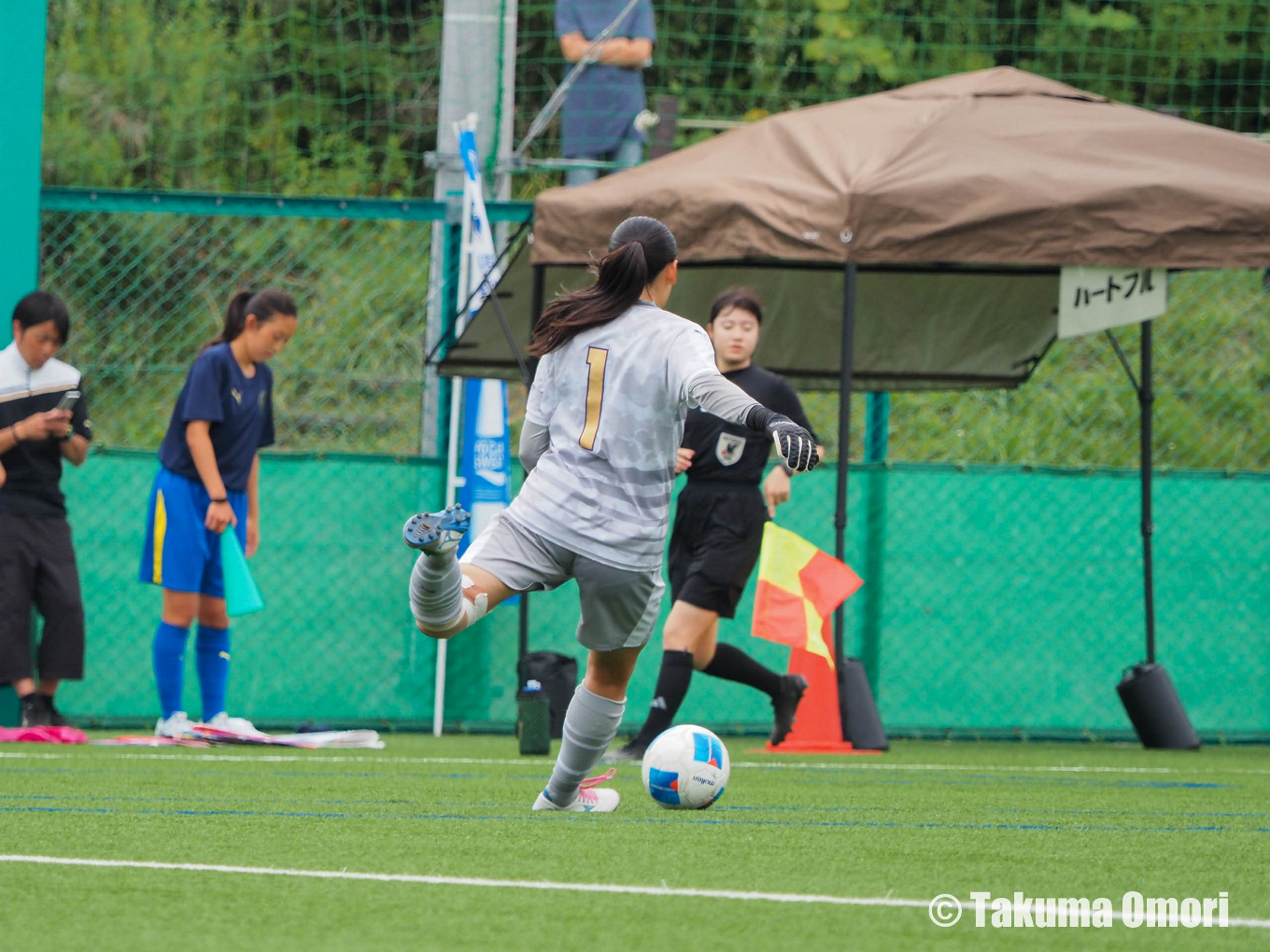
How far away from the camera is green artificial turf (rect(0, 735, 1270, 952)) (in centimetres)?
294

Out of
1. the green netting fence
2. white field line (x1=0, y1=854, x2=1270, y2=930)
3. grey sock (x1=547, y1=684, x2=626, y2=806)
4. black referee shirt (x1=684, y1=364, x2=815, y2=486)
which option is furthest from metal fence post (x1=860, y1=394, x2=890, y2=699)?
white field line (x1=0, y1=854, x2=1270, y2=930)

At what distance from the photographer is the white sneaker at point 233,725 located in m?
7.76

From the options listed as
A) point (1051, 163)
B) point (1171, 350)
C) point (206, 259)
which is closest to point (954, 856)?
point (1051, 163)

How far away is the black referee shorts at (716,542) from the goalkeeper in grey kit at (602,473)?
255 cm

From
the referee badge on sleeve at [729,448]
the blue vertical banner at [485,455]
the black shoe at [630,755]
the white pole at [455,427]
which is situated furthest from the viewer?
the white pole at [455,427]

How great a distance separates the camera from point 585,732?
15.4ft

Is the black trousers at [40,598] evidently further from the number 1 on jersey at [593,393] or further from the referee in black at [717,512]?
the number 1 on jersey at [593,393]

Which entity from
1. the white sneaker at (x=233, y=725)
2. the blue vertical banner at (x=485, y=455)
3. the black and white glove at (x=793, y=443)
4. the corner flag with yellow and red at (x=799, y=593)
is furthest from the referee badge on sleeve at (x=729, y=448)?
the black and white glove at (x=793, y=443)

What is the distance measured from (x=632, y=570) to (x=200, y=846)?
4.13ft

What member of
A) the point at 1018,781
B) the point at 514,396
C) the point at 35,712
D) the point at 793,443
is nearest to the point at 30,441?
the point at 35,712

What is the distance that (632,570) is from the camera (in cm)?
455

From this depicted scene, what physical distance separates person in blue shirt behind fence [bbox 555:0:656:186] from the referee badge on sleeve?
3558 millimetres

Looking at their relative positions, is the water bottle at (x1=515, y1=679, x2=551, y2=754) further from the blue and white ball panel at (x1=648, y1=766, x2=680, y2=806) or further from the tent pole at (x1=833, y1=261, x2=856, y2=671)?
the blue and white ball panel at (x1=648, y1=766, x2=680, y2=806)

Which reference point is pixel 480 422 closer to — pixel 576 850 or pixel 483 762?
pixel 483 762
